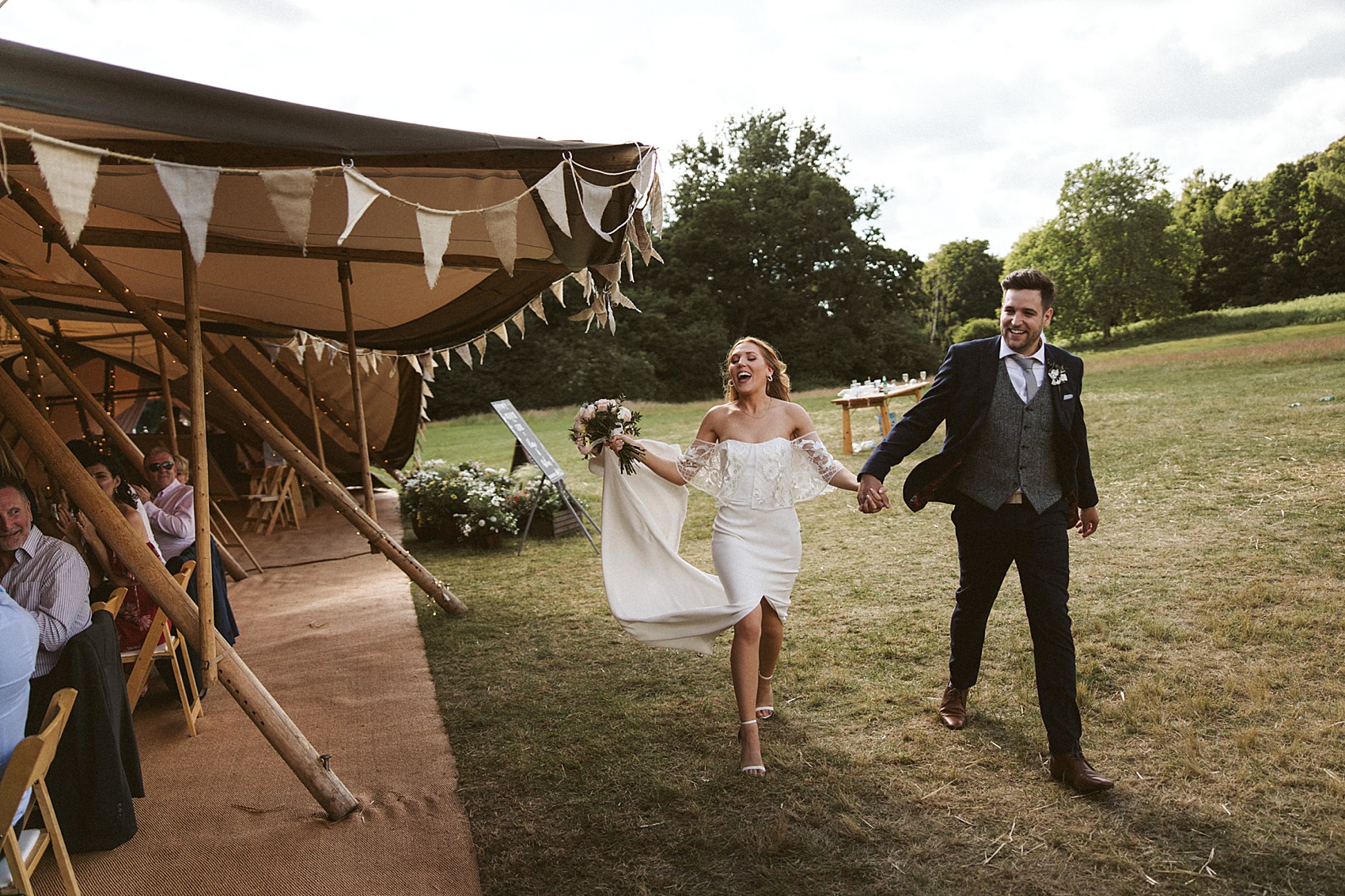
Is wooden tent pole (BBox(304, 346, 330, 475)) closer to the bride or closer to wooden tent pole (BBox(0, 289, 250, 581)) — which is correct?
wooden tent pole (BBox(0, 289, 250, 581))

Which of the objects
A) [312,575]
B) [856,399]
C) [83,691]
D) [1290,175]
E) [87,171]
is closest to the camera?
[87,171]

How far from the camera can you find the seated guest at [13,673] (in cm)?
246

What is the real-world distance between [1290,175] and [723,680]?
60476 millimetres

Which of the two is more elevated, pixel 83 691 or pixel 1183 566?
Result: pixel 83 691

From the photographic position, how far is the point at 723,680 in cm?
500

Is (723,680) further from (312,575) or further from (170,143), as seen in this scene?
(312,575)

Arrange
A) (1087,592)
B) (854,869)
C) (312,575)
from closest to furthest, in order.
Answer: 1. (854,869)
2. (1087,592)
3. (312,575)

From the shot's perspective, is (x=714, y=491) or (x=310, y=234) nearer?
(x=714, y=491)

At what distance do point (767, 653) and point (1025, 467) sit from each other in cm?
157

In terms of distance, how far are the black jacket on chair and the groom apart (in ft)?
10.3

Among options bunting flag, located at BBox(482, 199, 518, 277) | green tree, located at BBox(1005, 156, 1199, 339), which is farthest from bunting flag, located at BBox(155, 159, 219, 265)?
green tree, located at BBox(1005, 156, 1199, 339)

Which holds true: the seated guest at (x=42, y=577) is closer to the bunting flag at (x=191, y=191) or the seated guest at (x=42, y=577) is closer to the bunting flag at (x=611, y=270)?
the bunting flag at (x=191, y=191)

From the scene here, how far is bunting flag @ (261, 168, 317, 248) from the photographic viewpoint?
9.77 feet

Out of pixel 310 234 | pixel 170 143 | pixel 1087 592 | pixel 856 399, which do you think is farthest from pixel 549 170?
pixel 856 399
